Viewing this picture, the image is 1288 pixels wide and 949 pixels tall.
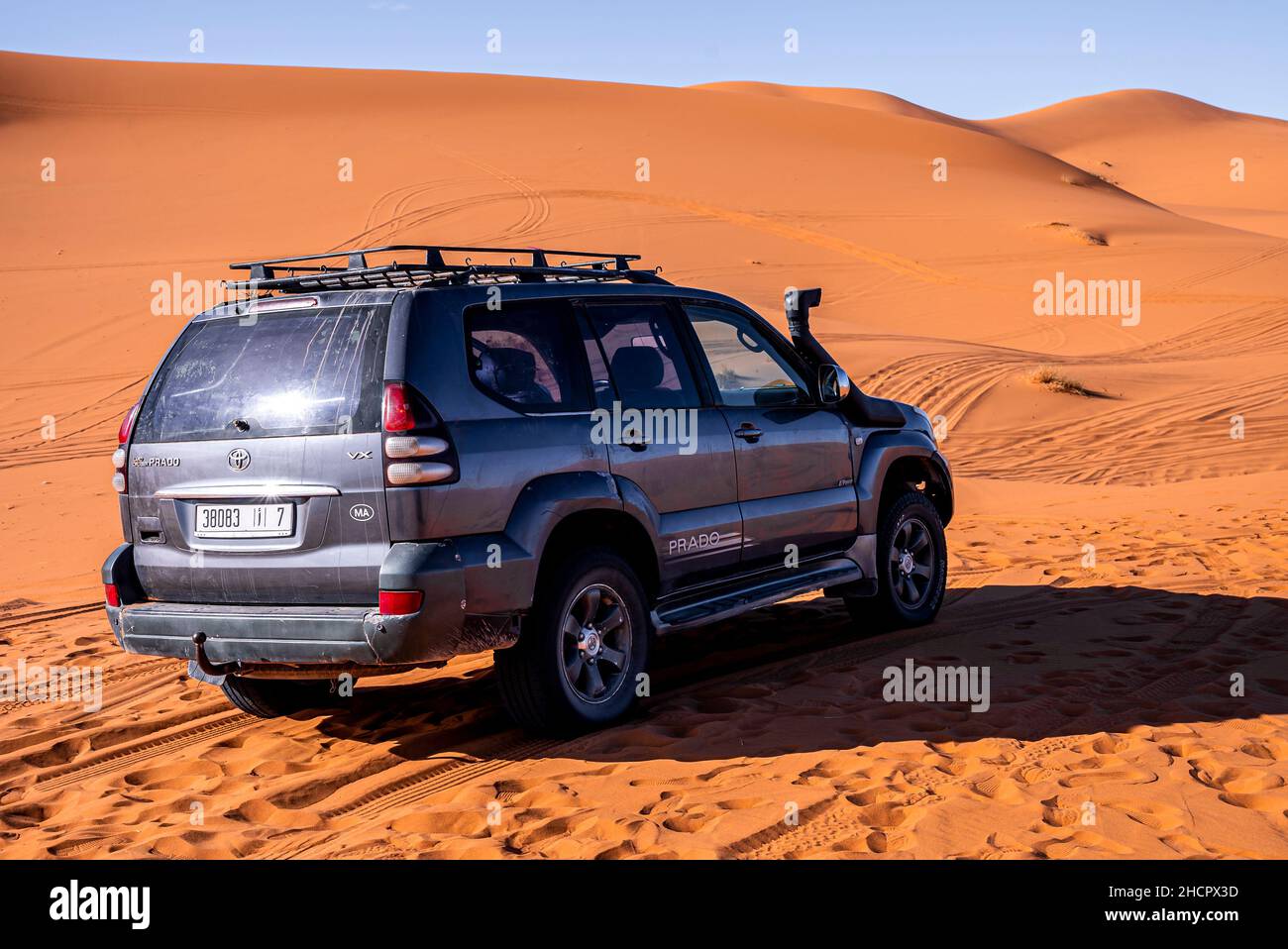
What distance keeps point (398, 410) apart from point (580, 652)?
4.54 ft

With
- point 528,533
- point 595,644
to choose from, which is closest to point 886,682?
point 595,644

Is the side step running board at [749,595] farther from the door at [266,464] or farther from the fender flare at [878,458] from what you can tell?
the door at [266,464]

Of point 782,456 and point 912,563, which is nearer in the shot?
point 782,456

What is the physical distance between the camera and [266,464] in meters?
5.13

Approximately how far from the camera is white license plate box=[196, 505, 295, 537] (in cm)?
510

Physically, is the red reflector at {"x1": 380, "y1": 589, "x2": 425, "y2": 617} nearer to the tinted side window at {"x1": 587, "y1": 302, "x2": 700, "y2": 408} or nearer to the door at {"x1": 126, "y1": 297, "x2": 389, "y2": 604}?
the door at {"x1": 126, "y1": 297, "x2": 389, "y2": 604}

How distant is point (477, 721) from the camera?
19.4ft

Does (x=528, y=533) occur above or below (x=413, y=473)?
below

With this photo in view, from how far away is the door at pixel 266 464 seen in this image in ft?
16.3

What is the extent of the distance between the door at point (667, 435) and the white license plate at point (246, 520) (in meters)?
1.40

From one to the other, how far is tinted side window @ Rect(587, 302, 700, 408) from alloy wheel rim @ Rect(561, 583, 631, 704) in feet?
3.03

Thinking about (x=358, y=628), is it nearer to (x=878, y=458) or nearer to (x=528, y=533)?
(x=528, y=533)

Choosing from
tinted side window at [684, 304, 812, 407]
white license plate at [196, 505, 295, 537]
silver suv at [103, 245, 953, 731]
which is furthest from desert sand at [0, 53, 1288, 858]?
tinted side window at [684, 304, 812, 407]

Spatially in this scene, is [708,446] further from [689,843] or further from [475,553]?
[689,843]
